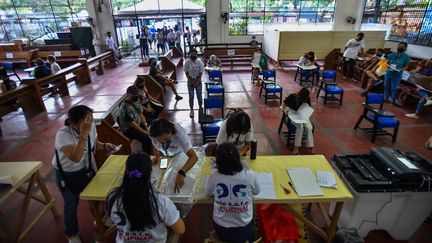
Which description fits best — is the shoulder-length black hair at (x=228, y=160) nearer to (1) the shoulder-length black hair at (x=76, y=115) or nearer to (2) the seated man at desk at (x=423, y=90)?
(1) the shoulder-length black hair at (x=76, y=115)

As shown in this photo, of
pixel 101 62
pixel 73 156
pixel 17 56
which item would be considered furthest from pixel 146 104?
pixel 17 56

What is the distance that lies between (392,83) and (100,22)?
1437 cm

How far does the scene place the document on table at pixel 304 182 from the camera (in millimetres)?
2371

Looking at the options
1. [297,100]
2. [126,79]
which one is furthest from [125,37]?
[297,100]

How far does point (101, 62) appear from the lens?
1129 cm

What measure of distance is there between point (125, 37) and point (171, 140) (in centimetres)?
1451

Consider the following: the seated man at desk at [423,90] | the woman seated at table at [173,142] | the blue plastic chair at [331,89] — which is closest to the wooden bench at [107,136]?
the woman seated at table at [173,142]

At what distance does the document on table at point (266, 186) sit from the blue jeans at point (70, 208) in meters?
1.92

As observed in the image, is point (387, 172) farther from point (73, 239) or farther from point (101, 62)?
point (101, 62)

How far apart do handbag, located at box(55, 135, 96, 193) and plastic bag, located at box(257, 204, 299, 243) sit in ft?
6.39

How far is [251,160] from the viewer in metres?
2.88

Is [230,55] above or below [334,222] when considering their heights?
above

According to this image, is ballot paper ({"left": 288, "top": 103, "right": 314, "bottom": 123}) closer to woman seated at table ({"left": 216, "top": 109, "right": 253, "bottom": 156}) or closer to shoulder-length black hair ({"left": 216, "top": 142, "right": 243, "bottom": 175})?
woman seated at table ({"left": 216, "top": 109, "right": 253, "bottom": 156})

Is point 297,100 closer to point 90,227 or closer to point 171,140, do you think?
point 171,140
